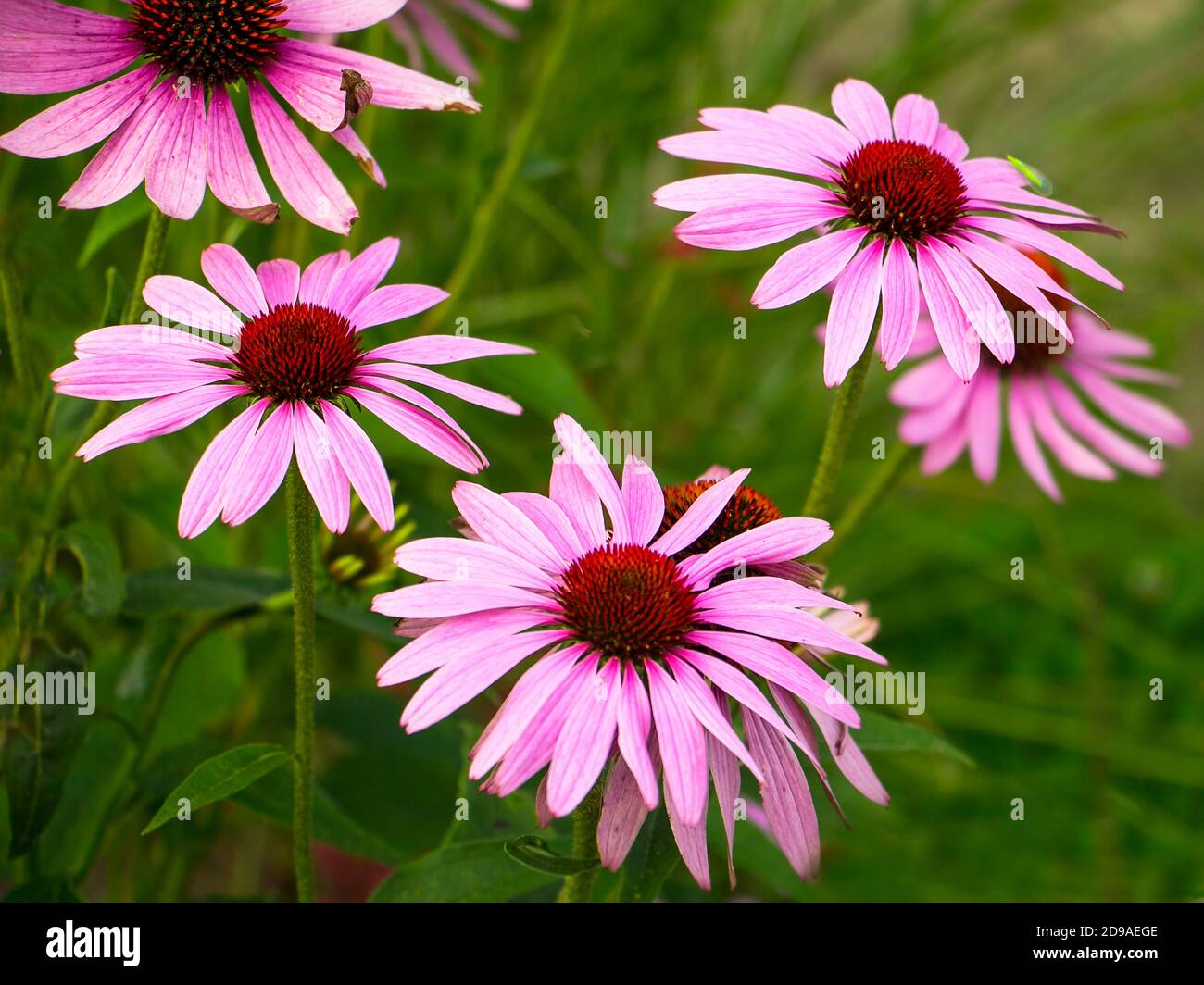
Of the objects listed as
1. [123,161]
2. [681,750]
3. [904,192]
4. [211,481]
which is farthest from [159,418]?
[904,192]

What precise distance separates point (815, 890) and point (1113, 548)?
0.87 metres

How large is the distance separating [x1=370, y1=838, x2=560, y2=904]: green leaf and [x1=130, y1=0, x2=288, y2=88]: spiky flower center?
0.39 m

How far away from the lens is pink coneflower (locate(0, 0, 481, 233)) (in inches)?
20.6

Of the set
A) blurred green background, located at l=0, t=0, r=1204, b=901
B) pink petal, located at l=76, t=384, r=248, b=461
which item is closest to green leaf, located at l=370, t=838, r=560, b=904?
blurred green background, located at l=0, t=0, r=1204, b=901

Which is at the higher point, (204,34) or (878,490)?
(204,34)

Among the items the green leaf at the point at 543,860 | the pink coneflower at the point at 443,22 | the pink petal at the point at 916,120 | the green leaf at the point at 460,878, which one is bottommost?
the green leaf at the point at 460,878

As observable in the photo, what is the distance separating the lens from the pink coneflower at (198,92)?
20.6 inches

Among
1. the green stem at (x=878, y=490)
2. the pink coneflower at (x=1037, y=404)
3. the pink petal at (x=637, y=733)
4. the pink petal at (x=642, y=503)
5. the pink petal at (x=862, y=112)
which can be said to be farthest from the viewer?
the pink coneflower at (x=1037, y=404)

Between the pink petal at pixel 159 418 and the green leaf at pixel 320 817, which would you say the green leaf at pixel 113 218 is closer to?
the pink petal at pixel 159 418

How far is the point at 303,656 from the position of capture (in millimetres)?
513

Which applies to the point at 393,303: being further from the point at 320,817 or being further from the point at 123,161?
the point at 320,817

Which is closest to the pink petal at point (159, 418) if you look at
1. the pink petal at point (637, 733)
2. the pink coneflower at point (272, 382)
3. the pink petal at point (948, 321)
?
the pink coneflower at point (272, 382)

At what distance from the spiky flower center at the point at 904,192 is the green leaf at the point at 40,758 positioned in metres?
0.44

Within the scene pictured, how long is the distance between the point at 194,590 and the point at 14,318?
16 cm
